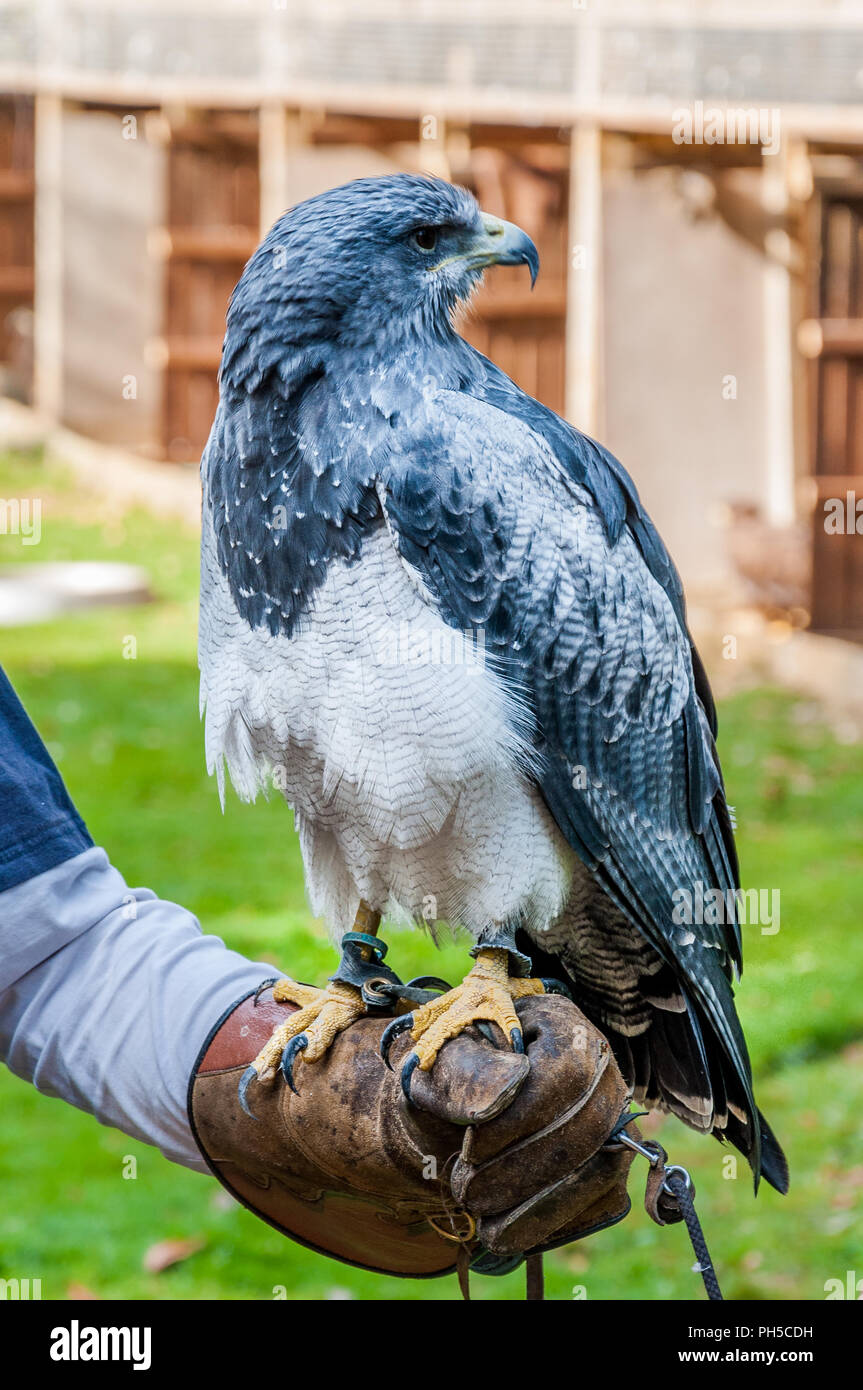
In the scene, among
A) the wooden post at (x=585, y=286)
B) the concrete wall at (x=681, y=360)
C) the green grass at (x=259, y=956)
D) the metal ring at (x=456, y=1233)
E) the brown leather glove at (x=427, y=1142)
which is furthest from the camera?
the concrete wall at (x=681, y=360)

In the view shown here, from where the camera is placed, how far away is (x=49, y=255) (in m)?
8.28

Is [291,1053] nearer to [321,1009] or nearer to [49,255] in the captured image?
[321,1009]

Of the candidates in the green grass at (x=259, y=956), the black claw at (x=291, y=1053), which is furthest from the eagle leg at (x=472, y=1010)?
the green grass at (x=259, y=956)

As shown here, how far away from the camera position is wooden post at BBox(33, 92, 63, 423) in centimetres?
812

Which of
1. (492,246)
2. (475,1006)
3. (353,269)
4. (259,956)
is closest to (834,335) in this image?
(259,956)

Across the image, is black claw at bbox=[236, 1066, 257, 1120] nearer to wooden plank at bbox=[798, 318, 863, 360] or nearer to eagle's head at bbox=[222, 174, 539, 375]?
eagle's head at bbox=[222, 174, 539, 375]

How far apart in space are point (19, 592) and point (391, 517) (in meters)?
5.42

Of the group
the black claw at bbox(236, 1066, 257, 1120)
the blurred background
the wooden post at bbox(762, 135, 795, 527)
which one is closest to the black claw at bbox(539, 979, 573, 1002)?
the black claw at bbox(236, 1066, 257, 1120)

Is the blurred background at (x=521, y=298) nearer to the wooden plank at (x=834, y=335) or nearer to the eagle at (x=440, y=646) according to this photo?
the wooden plank at (x=834, y=335)

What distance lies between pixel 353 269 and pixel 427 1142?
45.3 inches

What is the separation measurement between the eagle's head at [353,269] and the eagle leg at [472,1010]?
34.9 inches

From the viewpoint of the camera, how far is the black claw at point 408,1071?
5.76ft

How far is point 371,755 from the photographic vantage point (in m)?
1.86

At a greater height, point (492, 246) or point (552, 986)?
point (492, 246)
